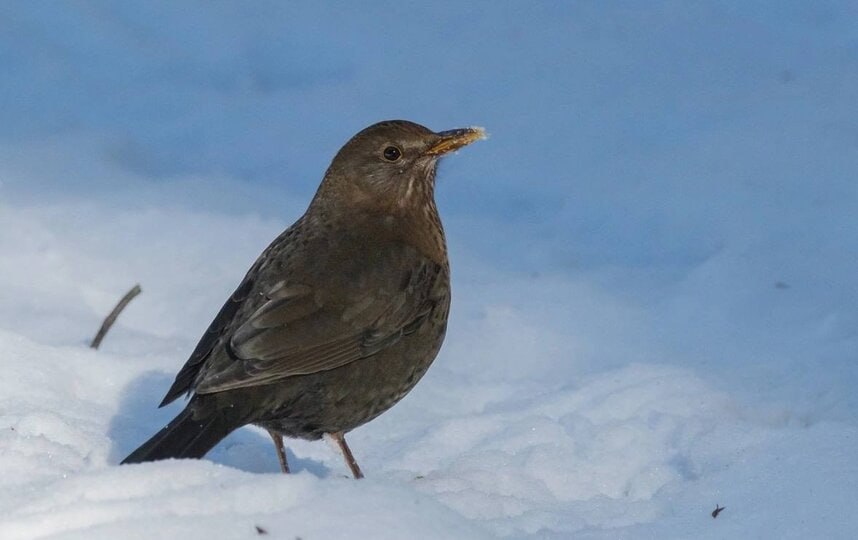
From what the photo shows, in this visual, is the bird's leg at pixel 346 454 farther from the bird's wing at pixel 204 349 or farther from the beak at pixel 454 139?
the beak at pixel 454 139

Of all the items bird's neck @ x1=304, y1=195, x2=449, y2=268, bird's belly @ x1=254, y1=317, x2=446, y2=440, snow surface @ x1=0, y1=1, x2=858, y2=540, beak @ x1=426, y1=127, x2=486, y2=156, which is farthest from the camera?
beak @ x1=426, y1=127, x2=486, y2=156

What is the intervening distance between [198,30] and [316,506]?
19.1 ft

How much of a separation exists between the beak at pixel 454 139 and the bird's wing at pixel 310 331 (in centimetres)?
52

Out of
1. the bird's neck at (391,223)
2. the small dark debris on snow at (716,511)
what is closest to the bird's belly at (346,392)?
the bird's neck at (391,223)

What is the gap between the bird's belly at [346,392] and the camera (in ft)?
15.2

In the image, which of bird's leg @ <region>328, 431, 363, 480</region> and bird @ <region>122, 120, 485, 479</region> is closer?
bird @ <region>122, 120, 485, 479</region>

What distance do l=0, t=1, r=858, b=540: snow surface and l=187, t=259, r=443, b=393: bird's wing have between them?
465mm

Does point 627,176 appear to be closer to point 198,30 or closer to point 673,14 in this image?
point 673,14

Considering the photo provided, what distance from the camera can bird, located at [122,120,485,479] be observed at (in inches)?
177

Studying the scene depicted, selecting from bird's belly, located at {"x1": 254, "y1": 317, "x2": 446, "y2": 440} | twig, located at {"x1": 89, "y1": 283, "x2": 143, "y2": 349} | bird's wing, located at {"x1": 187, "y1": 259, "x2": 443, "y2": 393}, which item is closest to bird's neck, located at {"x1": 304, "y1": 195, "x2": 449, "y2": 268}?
bird's wing, located at {"x1": 187, "y1": 259, "x2": 443, "y2": 393}

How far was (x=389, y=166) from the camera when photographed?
5.32 meters

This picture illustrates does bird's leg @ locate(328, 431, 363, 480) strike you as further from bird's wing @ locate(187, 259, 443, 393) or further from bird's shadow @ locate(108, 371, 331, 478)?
bird's wing @ locate(187, 259, 443, 393)

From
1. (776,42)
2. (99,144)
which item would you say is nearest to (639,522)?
(99,144)

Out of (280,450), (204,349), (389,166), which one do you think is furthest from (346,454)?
(389,166)
